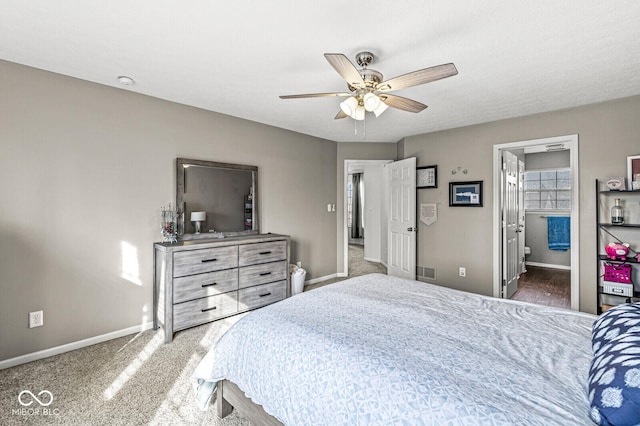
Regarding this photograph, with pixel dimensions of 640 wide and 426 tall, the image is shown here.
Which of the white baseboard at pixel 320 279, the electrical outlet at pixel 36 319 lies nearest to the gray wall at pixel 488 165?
the white baseboard at pixel 320 279

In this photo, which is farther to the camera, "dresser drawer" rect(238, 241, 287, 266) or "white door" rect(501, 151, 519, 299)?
"white door" rect(501, 151, 519, 299)

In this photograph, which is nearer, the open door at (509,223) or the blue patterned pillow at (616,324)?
the blue patterned pillow at (616,324)

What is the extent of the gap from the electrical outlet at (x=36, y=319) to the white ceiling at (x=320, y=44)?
199 cm

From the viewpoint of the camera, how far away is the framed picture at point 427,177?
4488 millimetres

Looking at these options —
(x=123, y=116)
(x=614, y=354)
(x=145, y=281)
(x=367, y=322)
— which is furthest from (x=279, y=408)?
(x=123, y=116)

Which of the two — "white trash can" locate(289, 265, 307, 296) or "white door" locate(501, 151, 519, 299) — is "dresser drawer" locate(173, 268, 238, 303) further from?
"white door" locate(501, 151, 519, 299)

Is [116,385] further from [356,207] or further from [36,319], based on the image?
[356,207]

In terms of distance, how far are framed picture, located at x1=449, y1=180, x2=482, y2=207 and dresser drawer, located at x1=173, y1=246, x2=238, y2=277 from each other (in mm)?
3028

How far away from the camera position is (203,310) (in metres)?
3.00

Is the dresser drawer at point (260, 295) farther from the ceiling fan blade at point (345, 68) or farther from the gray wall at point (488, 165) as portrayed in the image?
the ceiling fan blade at point (345, 68)

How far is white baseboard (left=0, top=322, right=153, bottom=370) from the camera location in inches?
93.0

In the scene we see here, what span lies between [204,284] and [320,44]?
2356 mm

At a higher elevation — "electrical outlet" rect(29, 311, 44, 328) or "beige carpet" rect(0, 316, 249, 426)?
"electrical outlet" rect(29, 311, 44, 328)

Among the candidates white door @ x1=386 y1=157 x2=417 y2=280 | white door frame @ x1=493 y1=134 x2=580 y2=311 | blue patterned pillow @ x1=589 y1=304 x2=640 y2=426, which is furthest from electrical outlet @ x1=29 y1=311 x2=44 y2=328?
white door frame @ x1=493 y1=134 x2=580 y2=311
